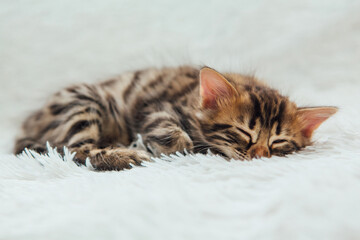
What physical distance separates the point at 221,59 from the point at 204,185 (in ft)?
4.65

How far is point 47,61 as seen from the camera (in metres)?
2.21

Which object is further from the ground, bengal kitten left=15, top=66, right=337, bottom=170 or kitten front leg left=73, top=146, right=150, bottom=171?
bengal kitten left=15, top=66, right=337, bottom=170

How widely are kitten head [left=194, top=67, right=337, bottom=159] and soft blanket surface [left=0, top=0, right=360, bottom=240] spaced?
76 millimetres

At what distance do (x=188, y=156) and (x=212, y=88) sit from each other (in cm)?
27

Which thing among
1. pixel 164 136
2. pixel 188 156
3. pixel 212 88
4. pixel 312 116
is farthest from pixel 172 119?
pixel 312 116

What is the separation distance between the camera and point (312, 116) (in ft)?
3.90

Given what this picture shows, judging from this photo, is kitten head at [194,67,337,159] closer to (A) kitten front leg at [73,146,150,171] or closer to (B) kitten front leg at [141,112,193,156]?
(B) kitten front leg at [141,112,193,156]

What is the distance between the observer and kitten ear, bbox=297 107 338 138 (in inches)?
45.6

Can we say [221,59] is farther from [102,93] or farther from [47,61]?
[47,61]

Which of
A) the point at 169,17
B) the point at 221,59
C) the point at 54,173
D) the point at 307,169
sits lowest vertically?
the point at 54,173

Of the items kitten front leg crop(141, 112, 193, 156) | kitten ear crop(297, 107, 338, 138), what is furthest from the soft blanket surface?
kitten front leg crop(141, 112, 193, 156)

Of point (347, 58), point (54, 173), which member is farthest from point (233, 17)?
point (54, 173)

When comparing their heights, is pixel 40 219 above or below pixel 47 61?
below

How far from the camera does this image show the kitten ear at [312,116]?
3.80ft
